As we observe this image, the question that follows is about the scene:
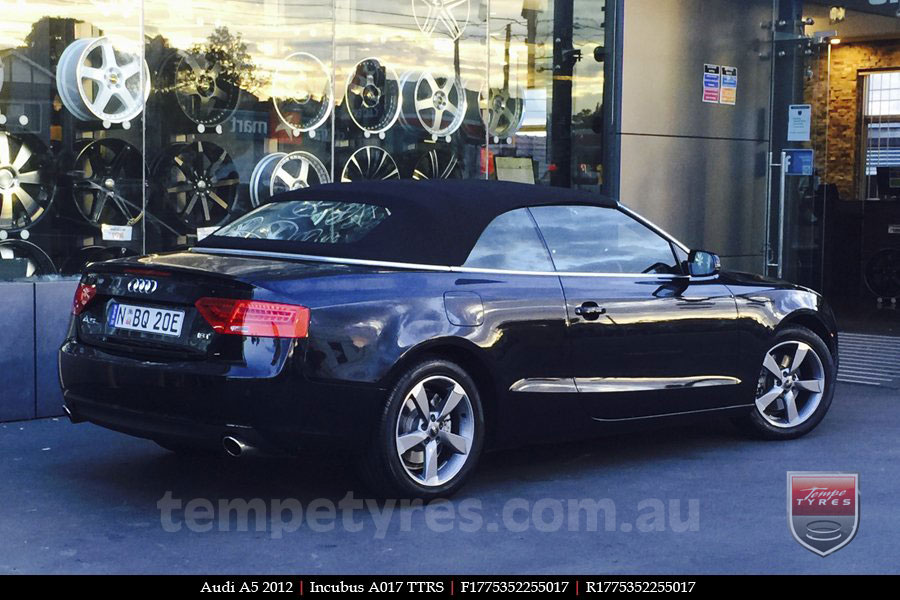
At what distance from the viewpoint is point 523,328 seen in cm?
628

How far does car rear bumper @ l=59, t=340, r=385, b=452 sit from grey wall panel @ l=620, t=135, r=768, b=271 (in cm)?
737

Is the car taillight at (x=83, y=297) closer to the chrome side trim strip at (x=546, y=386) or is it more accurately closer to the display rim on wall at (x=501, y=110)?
the chrome side trim strip at (x=546, y=386)

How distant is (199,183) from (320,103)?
132 cm

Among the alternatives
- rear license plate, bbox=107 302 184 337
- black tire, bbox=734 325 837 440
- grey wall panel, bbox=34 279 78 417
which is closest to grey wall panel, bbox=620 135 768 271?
black tire, bbox=734 325 837 440

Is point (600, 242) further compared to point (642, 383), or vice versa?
point (600, 242)

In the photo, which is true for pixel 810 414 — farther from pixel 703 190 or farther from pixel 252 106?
pixel 703 190

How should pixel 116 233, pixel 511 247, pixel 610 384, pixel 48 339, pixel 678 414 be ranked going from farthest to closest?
pixel 116 233, pixel 48 339, pixel 678 414, pixel 610 384, pixel 511 247

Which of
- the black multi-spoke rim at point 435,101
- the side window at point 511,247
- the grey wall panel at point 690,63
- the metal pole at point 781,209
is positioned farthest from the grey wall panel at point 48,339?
the metal pole at point 781,209

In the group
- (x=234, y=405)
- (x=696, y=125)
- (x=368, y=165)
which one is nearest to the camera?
(x=234, y=405)

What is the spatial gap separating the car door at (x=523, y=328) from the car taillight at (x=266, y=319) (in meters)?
0.86

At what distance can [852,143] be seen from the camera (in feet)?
74.3

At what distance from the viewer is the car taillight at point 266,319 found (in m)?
5.48

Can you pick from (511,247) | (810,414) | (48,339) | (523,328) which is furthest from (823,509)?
(48,339)

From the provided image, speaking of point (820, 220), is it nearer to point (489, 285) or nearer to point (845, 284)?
point (845, 284)
